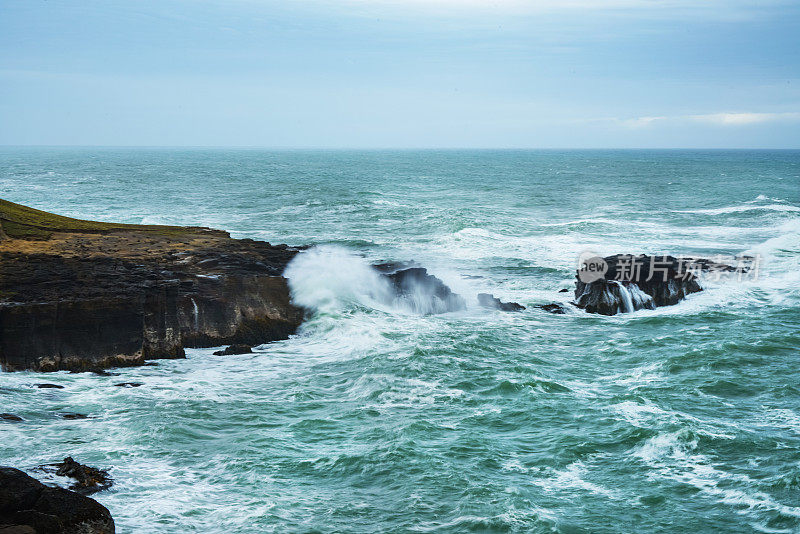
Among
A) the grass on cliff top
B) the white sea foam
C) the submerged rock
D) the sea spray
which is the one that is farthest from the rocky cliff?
the white sea foam

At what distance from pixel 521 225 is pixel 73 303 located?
39982mm

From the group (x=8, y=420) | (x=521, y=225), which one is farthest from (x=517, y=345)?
(x=521, y=225)

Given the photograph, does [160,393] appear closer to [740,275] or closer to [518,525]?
[518,525]

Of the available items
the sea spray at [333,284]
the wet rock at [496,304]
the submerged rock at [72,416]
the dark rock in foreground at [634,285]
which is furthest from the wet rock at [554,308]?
the submerged rock at [72,416]

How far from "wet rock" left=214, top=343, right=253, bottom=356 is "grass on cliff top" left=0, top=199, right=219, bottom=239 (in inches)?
439

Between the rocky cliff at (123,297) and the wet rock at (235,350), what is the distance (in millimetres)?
796

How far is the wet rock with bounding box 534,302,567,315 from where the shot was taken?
95.5 feet

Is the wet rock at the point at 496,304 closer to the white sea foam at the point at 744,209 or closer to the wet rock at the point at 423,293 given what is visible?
the wet rock at the point at 423,293

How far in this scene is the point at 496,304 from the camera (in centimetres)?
2967

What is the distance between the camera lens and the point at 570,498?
46.4 ft

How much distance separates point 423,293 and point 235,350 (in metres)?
9.00

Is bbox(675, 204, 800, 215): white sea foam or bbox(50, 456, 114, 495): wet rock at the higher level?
bbox(675, 204, 800, 215): white sea foam

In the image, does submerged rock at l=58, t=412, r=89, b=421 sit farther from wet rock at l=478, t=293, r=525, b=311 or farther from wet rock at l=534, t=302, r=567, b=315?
wet rock at l=534, t=302, r=567, b=315

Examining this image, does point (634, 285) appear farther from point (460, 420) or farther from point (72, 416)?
point (72, 416)
